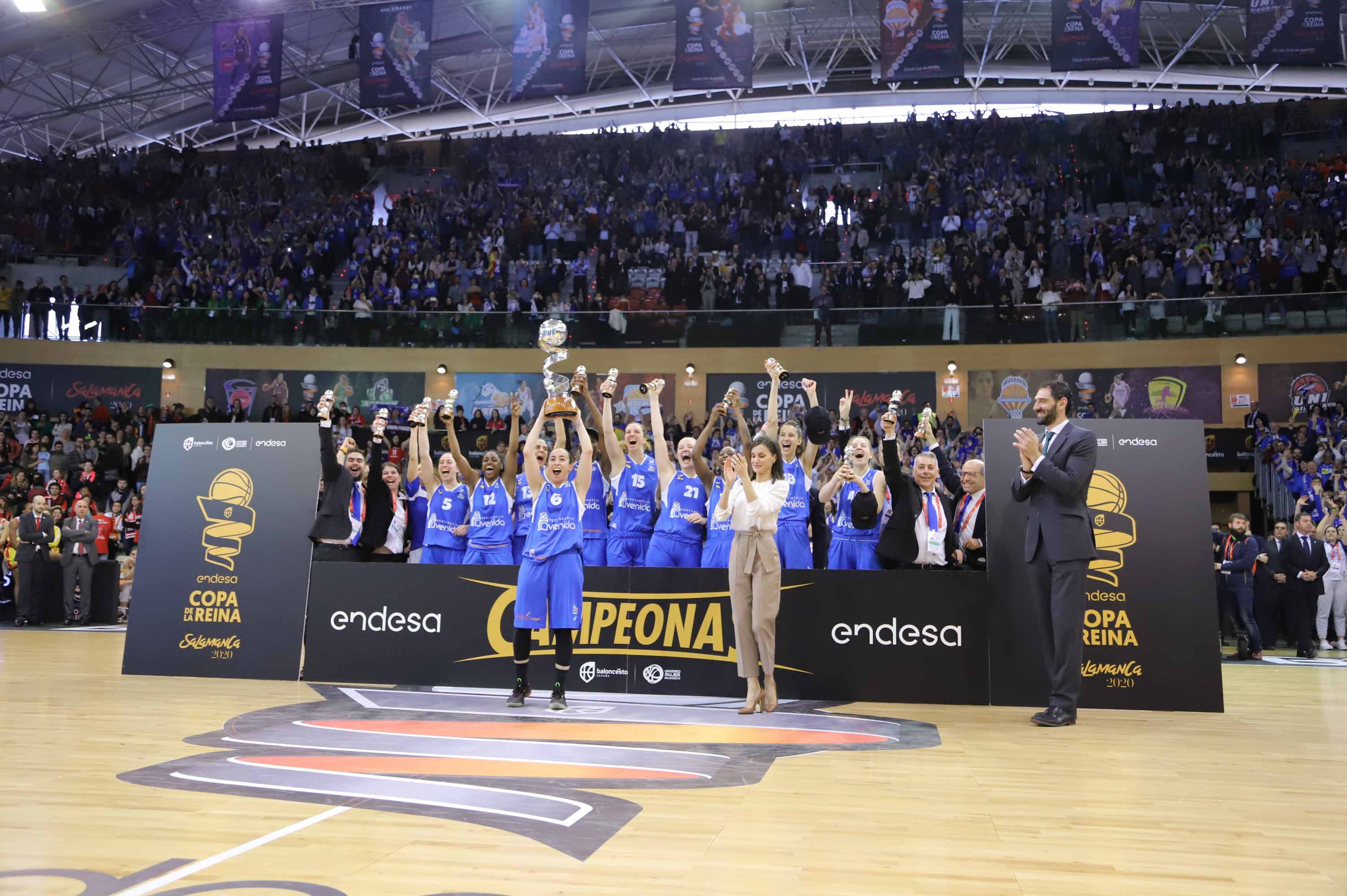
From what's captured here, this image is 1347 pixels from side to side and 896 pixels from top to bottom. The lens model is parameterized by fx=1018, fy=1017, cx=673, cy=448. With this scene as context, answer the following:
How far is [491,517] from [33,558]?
9.29m

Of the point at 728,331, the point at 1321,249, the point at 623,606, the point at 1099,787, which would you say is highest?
the point at 1321,249

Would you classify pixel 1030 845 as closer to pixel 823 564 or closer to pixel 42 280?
pixel 823 564

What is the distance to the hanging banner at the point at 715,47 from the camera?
1728cm

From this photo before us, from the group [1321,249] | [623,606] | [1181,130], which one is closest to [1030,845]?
[623,606]

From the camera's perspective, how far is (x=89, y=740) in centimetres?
562

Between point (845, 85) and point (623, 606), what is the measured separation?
25.9m

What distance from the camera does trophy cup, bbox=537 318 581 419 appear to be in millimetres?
7242

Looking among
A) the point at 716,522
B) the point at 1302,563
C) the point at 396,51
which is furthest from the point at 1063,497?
the point at 396,51

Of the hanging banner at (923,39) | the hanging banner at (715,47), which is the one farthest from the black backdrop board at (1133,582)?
the hanging banner at (715,47)

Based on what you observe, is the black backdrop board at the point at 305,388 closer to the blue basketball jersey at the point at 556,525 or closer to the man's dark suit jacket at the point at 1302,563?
the blue basketball jersey at the point at 556,525

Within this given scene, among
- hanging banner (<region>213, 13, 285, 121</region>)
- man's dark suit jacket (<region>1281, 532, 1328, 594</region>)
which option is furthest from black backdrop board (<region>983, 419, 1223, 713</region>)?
hanging banner (<region>213, 13, 285, 121</region>)

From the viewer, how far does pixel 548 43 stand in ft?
56.8

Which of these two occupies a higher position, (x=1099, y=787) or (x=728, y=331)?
(x=728, y=331)

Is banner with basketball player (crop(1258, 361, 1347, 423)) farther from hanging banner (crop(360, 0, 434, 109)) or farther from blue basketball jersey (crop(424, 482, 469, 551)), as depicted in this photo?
hanging banner (crop(360, 0, 434, 109))
